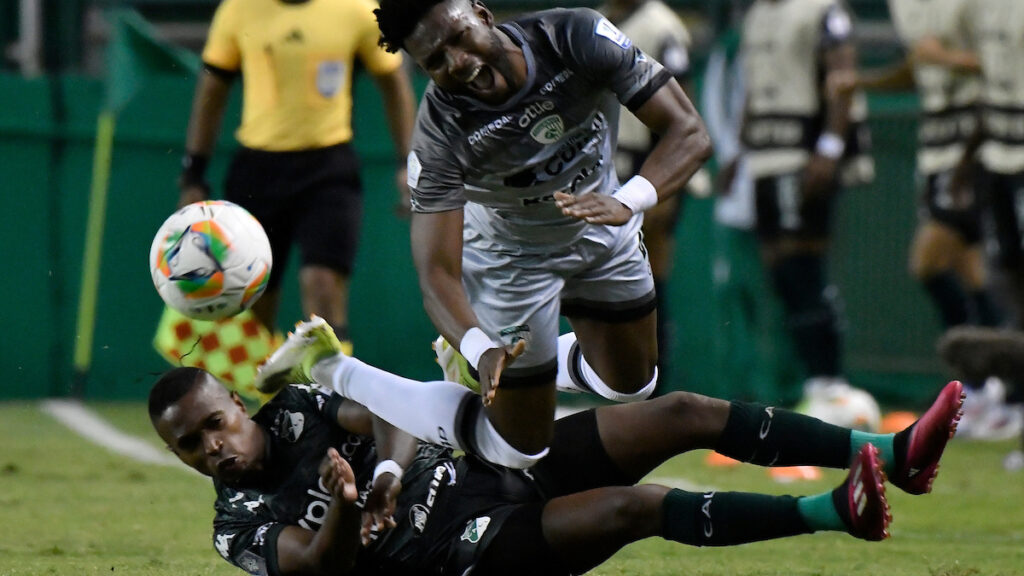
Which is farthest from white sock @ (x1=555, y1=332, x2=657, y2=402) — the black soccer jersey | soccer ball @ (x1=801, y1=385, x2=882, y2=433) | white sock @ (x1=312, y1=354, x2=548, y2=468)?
soccer ball @ (x1=801, y1=385, x2=882, y2=433)

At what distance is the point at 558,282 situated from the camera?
5715mm

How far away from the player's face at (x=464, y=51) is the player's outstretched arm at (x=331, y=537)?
4.01ft

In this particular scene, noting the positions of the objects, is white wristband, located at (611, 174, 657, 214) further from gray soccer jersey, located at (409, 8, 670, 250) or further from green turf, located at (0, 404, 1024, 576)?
green turf, located at (0, 404, 1024, 576)

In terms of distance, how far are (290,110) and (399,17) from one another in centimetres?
309

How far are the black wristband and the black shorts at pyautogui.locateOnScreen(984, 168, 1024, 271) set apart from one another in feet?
13.2

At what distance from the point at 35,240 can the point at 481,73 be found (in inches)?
262

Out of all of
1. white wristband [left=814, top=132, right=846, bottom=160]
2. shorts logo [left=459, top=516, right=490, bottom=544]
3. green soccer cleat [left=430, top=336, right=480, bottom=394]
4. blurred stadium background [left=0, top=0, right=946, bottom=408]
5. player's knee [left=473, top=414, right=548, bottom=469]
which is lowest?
blurred stadium background [left=0, top=0, right=946, bottom=408]

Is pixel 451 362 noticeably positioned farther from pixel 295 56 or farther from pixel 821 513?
pixel 295 56

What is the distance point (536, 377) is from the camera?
5.21m

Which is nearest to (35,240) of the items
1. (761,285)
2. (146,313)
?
(146,313)

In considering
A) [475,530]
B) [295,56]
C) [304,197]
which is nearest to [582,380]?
[475,530]

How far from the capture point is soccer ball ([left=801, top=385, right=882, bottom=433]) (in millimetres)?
8320

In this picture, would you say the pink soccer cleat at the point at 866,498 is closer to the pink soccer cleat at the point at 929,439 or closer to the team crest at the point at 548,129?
the pink soccer cleat at the point at 929,439

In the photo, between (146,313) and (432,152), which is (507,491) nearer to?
(432,152)
